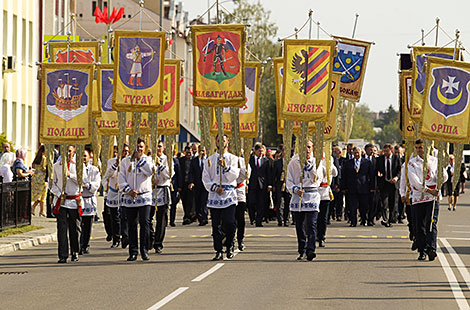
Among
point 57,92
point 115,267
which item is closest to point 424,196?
point 115,267

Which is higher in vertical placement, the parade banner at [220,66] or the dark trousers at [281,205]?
the parade banner at [220,66]

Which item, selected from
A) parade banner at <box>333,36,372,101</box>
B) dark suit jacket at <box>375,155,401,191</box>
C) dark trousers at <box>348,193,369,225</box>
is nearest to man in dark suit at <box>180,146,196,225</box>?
dark trousers at <box>348,193,369,225</box>

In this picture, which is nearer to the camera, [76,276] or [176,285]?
[176,285]

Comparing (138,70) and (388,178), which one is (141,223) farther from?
(388,178)

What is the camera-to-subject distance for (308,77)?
70.9 ft

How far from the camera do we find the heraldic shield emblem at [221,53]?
21.1m

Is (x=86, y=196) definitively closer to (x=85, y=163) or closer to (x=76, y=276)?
(x=85, y=163)

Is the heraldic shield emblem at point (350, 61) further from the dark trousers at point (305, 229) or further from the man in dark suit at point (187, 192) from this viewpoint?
the dark trousers at point (305, 229)

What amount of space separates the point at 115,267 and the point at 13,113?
26135 mm

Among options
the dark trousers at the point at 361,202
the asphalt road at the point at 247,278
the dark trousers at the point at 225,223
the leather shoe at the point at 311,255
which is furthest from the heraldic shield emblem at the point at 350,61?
the leather shoe at the point at 311,255

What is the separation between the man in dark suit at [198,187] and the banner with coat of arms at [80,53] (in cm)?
562

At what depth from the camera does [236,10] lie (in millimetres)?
89188

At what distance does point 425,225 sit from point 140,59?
6.26m

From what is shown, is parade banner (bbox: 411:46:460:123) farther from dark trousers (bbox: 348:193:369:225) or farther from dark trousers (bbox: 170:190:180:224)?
dark trousers (bbox: 170:190:180:224)
